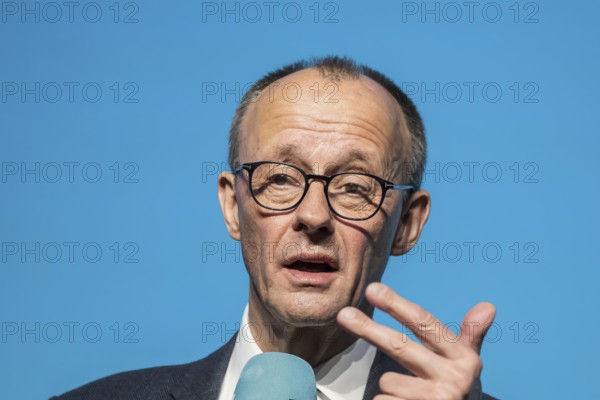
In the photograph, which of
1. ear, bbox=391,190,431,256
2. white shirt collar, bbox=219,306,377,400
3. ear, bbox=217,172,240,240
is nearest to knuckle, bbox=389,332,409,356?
white shirt collar, bbox=219,306,377,400

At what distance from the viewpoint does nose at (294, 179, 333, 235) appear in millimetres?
2047

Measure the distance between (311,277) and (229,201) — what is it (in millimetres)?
527

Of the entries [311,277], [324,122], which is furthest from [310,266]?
[324,122]

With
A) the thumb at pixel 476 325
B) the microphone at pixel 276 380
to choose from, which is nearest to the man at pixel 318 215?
the microphone at pixel 276 380

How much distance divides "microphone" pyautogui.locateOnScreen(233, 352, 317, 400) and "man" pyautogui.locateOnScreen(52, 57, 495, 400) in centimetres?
14

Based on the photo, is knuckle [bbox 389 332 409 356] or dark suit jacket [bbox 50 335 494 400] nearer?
knuckle [bbox 389 332 409 356]

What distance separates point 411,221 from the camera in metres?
2.44

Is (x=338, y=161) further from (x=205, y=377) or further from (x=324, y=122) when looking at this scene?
(x=205, y=377)

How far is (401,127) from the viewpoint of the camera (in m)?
2.39

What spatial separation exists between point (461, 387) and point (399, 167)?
2.80 feet

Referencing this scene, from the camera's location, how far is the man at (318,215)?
207 cm

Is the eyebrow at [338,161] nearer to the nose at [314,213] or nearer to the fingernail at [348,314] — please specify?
the nose at [314,213]

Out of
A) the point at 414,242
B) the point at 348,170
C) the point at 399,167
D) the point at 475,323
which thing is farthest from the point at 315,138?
the point at 475,323

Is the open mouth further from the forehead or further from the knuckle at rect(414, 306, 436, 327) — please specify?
the knuckle at rect(414, 306, 436, 327)
